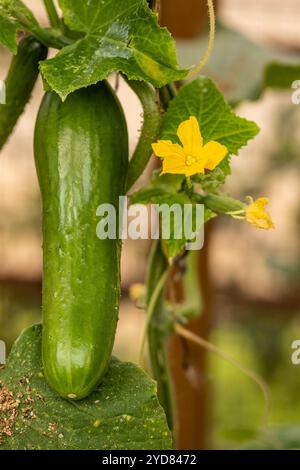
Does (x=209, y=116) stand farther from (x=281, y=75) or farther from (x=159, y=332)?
(x=281, y=75)

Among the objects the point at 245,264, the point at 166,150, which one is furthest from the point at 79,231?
the point at 245,264

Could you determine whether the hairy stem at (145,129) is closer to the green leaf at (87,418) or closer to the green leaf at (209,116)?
the green leaf at (209,116)

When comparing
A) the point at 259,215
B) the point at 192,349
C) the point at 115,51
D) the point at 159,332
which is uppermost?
the point at 115,51

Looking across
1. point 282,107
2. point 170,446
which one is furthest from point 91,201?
point 282,107

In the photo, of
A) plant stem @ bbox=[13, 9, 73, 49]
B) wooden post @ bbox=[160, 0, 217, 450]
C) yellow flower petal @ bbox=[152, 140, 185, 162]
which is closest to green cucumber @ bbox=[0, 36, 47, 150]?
plant stem @ bbox=[13, 9, 73, 49]

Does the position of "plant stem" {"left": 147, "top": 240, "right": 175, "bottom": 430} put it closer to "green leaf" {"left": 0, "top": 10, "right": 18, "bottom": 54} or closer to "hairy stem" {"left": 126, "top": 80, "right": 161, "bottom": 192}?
"hairy stem" {"left": 126, "top": 80, "right": 161, "bottom": 192}
